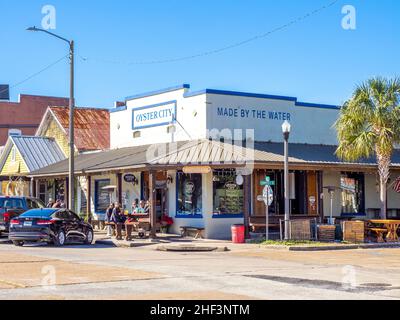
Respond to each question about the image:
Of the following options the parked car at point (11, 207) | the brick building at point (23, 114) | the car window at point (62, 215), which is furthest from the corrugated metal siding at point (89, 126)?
the brick building at point (23, 114)

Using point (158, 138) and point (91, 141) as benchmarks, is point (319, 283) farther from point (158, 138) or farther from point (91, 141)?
point (91, 141)

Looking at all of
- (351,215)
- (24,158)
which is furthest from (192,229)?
(24,158)

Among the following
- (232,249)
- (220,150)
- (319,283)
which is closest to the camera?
(319,283)

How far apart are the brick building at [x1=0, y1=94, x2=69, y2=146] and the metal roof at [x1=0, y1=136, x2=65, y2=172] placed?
680 inches

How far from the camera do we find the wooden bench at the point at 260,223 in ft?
90.2

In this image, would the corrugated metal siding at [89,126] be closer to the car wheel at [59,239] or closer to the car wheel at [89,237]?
the car wheel at [89,237]

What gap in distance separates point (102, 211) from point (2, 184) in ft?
40.7

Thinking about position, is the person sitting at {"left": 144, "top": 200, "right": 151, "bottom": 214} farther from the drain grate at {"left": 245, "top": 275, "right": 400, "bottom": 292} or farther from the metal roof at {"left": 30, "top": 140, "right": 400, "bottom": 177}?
the drain grate at {"left": 245, "top": 275, "right": 400, "bottom": 292}

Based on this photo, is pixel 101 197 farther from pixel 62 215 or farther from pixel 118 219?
pixel 62 215

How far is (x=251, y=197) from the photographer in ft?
97.1

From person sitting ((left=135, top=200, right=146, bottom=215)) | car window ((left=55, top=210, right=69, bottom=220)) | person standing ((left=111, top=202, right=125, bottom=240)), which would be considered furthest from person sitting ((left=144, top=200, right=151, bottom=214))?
car window ((left=55, top=210, right=69, bottom=220))
